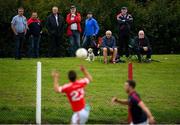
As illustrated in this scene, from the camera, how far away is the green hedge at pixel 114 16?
115ft

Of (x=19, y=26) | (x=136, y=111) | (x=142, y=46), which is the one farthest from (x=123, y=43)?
(x=136, y=111)

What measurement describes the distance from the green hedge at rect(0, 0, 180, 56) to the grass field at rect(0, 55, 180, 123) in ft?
20.9

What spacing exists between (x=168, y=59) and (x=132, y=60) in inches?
115

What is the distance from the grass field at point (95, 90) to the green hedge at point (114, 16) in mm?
6380

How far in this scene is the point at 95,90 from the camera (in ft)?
77.2

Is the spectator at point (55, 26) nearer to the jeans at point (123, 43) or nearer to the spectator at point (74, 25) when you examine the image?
the spectator at point (74, 25)

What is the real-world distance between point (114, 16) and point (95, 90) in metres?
13.7

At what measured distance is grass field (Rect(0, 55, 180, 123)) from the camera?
801 inches

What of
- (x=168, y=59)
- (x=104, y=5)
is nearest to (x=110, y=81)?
(x=168, y=59)

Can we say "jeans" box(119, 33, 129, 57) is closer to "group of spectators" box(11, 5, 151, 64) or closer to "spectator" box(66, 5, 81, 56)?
"group of spectators" box(11, 5, 151, 64)

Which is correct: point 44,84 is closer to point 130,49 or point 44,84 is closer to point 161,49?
point 130,49

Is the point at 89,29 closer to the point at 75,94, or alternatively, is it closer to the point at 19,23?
the point at 19,23

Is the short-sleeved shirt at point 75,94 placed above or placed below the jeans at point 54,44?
below

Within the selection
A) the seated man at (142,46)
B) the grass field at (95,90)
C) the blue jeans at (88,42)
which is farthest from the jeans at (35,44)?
the seated man at (142,46)
